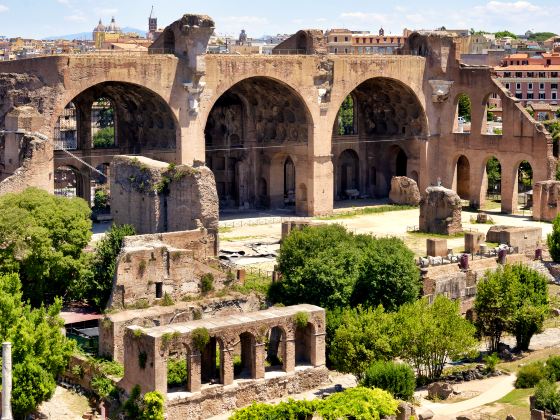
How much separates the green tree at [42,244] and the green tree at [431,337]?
12535mm

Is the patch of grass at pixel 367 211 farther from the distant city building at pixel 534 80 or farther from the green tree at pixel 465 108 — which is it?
the distant city building at pixel 534 80

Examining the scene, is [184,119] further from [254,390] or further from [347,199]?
[254,390]

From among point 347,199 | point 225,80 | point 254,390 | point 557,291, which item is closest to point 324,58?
point 225,80

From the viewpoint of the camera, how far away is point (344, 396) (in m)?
34.9

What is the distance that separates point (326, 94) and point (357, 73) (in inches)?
96.3

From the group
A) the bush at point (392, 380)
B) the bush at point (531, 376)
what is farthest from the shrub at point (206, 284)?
the bush at point (531, 376)

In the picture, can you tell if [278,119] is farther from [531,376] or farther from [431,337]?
[531,376]

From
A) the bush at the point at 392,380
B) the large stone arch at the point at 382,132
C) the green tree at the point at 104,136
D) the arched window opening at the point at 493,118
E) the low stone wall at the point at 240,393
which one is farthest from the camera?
the green tree at the point at 104,136

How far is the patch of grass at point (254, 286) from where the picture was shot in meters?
44.6

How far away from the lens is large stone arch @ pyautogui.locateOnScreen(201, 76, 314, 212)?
216ft

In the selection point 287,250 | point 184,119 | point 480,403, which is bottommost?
point 480,403

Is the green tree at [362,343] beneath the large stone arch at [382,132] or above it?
beneath

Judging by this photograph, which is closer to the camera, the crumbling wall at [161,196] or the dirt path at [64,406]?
the dirt path at [64,406]

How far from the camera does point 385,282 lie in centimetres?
4372
